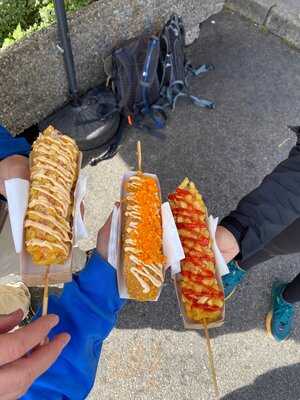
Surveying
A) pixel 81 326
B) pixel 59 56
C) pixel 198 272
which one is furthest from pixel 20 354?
pixel 59 56

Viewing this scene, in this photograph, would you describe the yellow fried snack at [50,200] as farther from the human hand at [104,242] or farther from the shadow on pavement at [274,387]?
Result: the shadow on pavement at [274,387]

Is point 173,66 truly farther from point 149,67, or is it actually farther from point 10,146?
point 10,146

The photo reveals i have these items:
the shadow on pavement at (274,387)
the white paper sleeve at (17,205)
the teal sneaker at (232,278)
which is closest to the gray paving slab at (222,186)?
the shadow on pavement at (274,387)

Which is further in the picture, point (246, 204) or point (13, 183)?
point (246, 204)

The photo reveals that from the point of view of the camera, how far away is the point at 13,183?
6.97ft

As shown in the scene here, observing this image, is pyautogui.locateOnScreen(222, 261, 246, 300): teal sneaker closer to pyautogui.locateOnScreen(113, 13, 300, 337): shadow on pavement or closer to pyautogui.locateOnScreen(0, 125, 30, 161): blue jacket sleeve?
pyautogui.locateOnScreen(113, 13, 300, 337): shadow on pavement

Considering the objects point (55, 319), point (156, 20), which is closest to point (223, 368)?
point (55, 319)

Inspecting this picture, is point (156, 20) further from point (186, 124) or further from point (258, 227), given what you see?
point (258, 227)

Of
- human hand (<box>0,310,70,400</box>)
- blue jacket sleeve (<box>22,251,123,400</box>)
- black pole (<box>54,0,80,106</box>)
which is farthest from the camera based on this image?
black pole (<box>54,0,80,106</box>)

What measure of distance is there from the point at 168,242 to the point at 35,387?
0.95 m

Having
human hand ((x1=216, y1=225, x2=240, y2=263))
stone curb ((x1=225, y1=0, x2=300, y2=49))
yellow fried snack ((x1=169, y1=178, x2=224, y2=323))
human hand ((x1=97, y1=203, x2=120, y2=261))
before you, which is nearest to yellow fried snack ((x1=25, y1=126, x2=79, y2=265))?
human hand ((x1=97, y1=203, x2=120, y2=261))

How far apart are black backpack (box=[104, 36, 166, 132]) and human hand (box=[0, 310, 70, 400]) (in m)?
2.93

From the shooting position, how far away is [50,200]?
2.15m

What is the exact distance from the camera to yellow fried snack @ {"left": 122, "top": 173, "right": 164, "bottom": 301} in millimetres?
2094
